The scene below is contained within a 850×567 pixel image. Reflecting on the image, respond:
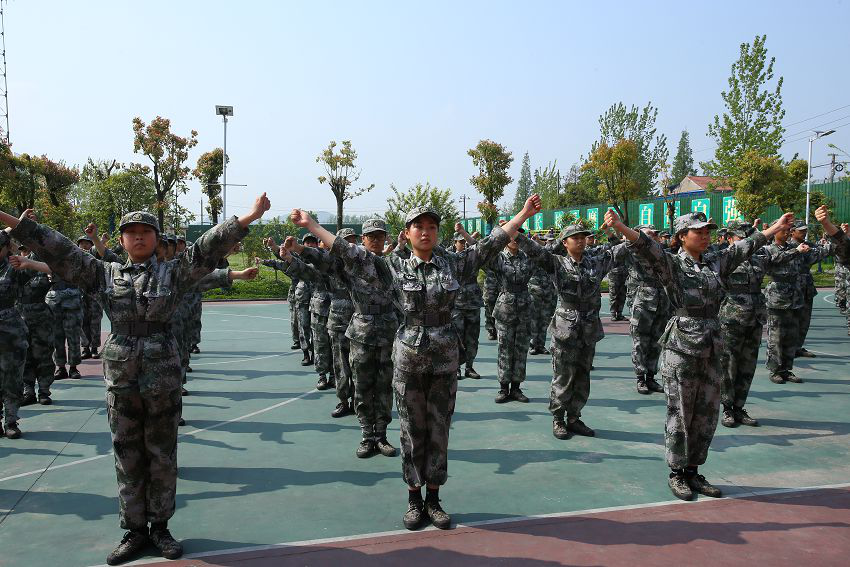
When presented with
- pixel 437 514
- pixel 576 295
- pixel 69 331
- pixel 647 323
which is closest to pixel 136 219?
pixel 437 514

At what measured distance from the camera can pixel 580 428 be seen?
6.32 metres

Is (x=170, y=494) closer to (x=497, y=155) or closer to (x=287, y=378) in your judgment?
(x=287, y=378)

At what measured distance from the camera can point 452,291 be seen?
14.6 ft

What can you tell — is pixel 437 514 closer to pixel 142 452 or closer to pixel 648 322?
pixel 142 452

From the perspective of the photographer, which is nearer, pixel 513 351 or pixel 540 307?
pixel 513 351

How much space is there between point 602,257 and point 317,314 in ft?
12.4

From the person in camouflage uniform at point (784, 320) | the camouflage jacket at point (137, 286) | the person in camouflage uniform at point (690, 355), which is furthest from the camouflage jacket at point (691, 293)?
the person in camouflage uniform at point (784, 320)

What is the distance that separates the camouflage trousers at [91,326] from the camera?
1100cm

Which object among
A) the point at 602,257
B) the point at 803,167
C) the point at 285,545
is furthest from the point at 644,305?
the point at 803,167

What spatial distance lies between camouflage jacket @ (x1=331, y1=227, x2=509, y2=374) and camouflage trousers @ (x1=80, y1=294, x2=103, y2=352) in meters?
8.61

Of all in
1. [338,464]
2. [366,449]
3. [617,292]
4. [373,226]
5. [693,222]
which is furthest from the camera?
[617,292]

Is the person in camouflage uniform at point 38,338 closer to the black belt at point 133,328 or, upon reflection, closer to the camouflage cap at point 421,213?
the black belt at point 133,328

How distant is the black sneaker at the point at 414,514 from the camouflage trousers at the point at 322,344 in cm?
405

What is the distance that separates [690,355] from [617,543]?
165cm
